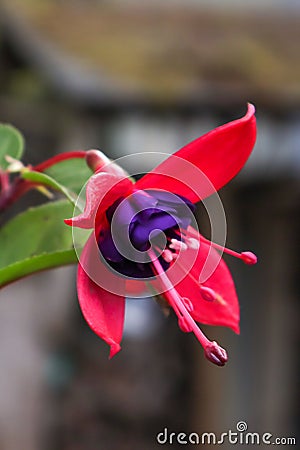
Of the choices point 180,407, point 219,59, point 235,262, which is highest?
point 219,59

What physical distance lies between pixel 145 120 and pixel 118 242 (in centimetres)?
206

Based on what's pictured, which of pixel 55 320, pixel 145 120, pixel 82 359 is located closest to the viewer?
pixel 145 120

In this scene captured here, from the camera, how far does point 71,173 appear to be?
1.78 feet

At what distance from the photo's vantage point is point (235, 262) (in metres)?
3.02

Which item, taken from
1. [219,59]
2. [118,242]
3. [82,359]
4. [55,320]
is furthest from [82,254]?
[82,359]

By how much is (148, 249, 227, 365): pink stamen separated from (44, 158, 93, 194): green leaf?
0.11 meters

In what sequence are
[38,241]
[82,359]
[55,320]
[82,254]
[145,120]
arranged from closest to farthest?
[82,254] < [38,241] < [145,120] < [55,320] < [82,359]

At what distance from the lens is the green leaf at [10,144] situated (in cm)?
56

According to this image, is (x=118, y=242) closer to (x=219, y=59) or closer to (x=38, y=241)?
(x=38, y=241)

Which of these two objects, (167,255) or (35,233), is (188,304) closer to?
(167,255)

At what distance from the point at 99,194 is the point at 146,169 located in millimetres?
2031

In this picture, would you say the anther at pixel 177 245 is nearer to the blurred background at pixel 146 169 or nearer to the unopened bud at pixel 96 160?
the unopened bud at pixel 96 160

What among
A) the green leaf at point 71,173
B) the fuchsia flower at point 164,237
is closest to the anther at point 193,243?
the fuchsia flower at point 164,237

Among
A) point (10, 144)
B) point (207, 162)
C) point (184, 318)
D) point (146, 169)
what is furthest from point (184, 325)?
point (146, 169)
